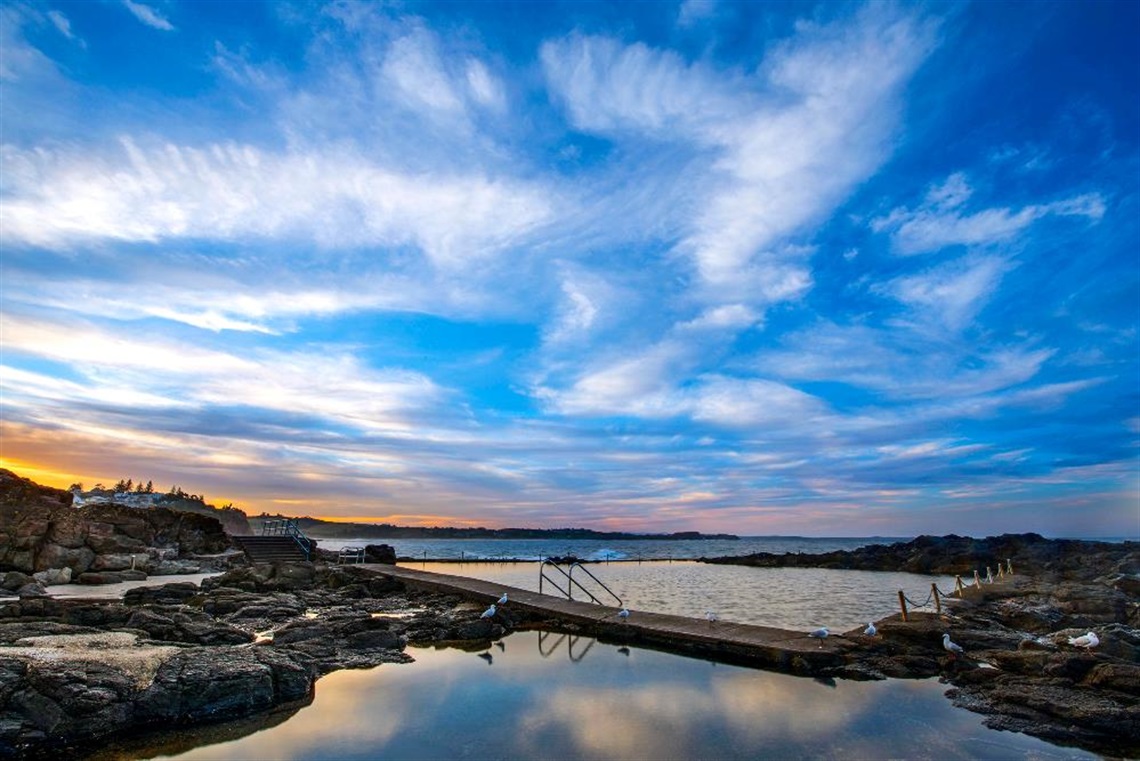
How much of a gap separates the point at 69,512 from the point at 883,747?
3502 centimetres

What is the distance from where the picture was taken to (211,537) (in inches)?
1567

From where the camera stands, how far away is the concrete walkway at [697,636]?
45.7 feet

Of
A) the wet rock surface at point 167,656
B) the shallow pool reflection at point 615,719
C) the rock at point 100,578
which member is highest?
the rock at point 100,578

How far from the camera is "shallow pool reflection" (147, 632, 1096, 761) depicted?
28.6 ft

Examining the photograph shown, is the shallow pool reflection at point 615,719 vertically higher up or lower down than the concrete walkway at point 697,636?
lower down

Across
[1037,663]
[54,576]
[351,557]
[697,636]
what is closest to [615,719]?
[697,636]

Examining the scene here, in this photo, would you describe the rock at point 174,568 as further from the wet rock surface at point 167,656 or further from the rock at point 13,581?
the wet rock surface at point 167,656

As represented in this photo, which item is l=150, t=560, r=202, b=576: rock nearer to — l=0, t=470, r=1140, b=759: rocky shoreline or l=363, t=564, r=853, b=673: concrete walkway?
l=0, t=470, r=1140, b=759: rocky shoreline

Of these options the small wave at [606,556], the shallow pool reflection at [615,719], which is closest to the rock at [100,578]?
the shallow pool reflection at [615,719]

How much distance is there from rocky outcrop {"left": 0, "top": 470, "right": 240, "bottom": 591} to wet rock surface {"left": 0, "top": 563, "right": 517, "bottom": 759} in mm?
8564

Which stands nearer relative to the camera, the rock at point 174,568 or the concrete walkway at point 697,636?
the concrete walkway at point 697,636

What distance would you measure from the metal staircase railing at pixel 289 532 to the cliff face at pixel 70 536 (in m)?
5.88

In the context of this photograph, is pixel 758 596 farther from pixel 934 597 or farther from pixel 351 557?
pixel 351 557

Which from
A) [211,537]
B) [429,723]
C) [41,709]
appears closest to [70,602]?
[41,709]
